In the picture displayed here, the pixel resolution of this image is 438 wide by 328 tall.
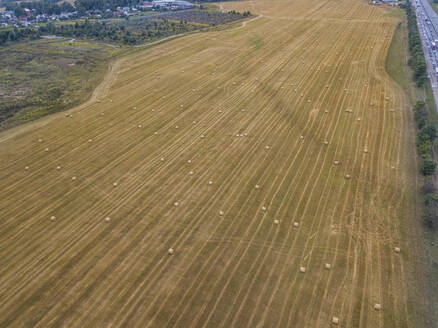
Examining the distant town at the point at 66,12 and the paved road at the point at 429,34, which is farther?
the distant town at the point at 66,12

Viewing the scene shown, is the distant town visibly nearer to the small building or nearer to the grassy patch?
the small building

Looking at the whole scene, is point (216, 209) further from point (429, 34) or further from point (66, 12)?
point (66, 12)

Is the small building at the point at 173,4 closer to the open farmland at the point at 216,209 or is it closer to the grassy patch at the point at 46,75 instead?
the grassy patch at the point at 46,75

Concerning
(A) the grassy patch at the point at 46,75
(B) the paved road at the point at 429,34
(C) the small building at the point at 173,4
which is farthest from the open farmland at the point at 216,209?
(C) the small building at the point at 173,4

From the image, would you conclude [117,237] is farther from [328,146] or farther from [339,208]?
[328,146]

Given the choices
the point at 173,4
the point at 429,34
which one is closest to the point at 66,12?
the point at 173,4

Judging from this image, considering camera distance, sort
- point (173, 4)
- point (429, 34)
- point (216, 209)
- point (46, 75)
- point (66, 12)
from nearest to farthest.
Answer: point (216, 209)
point (46, 75)
point (429, 34)
point (66, 12)
point (173, 4)

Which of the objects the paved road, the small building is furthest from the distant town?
the paved road

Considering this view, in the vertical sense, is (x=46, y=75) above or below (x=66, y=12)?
below
